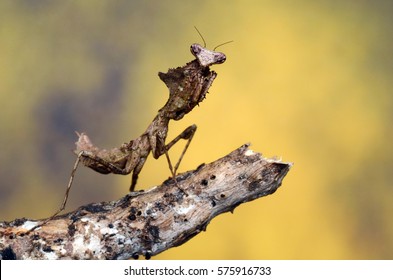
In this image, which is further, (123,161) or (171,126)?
(171,126)

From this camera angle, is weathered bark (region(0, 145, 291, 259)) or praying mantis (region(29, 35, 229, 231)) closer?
weathered bark (region(0, 145, 291, 259))

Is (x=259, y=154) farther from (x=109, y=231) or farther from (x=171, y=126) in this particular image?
(x=171, y=126)

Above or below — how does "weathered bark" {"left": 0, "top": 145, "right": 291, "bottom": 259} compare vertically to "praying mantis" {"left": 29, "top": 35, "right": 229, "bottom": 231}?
below

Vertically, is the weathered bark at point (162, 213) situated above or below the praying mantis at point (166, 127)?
below

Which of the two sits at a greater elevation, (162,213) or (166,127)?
(166,127)
